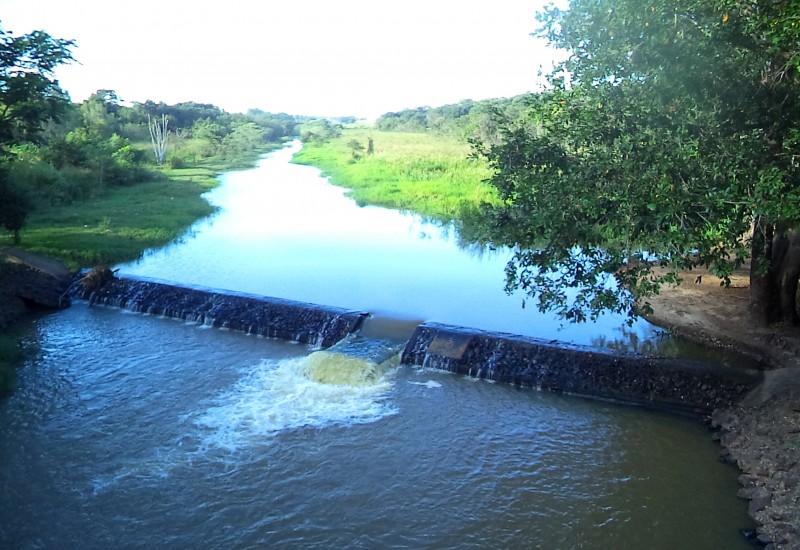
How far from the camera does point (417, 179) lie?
1206 inches

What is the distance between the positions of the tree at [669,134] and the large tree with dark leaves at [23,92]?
11993 mm

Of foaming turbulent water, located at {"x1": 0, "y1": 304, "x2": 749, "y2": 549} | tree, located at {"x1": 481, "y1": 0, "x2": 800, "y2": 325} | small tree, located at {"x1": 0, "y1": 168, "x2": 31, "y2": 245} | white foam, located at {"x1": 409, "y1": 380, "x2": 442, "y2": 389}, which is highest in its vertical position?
tree, located at {"x1": 481, "y1": 0, "x2": 800, "y2": 325}

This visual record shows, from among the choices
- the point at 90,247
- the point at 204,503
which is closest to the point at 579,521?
the point at 204,503

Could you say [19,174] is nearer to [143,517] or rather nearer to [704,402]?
[143,517]

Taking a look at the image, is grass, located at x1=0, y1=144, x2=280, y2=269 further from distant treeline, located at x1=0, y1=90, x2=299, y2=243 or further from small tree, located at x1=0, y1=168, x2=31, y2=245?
small tree, located at x1=0, y1=168, x2=31, y2=245

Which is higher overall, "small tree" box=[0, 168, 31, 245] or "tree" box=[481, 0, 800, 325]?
"tree" box=[481, 0, 800, 325]

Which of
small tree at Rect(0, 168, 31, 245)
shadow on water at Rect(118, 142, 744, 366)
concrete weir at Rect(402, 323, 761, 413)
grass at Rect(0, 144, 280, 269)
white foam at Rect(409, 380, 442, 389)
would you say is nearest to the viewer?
concrete weir at Rect(402, 323, 761, 413)

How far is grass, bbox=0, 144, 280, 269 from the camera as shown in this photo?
16.0 m

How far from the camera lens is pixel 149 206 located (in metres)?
23.4

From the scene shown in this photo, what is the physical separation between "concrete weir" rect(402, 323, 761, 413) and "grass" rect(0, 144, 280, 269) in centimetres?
991

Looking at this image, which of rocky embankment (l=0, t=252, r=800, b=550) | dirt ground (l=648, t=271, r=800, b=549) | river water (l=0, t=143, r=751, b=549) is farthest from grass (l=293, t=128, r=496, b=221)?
river water (l=0, t=143, r=751, b=549)

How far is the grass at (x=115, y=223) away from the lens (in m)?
16.0

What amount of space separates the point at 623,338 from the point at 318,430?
648cm

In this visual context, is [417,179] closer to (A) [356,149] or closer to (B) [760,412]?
(A) [356,149]
